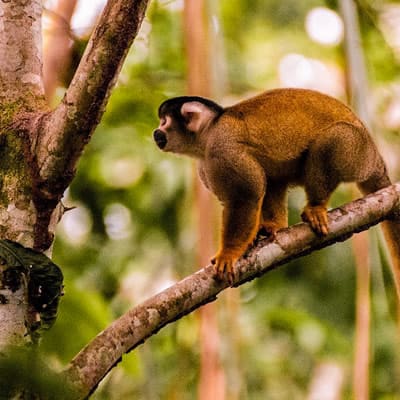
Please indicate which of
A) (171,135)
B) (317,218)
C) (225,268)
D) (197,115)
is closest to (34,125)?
(225,268)

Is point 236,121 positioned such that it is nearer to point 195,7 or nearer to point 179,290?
point 195,7

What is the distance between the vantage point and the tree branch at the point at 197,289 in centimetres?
142

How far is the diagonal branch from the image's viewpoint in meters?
1.46

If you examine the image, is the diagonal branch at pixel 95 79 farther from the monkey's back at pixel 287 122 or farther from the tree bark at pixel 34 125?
the monkey's back at pixel 287 122

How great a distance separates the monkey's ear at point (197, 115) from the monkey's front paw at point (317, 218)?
0.59 m

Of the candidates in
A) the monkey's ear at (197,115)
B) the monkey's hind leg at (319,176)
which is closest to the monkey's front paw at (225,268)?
the monkey's hind leg at (319,176)

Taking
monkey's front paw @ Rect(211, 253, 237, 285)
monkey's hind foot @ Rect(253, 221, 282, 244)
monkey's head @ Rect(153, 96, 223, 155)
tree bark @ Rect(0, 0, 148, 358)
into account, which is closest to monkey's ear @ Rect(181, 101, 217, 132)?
monkey's head @ Rect(153, 96, 223, 155)

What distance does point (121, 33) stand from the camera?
1.46 metres

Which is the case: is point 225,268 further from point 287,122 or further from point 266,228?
point 287,122

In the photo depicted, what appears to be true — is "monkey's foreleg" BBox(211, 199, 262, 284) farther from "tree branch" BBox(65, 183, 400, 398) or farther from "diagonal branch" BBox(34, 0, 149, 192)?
"diagonal branch" BBox(34, 0, 149, 192)

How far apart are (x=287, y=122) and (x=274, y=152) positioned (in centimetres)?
13

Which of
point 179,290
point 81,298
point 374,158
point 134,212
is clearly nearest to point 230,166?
point 374,158

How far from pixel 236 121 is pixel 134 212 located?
1.89 m

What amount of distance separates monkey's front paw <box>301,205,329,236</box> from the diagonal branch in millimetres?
952
